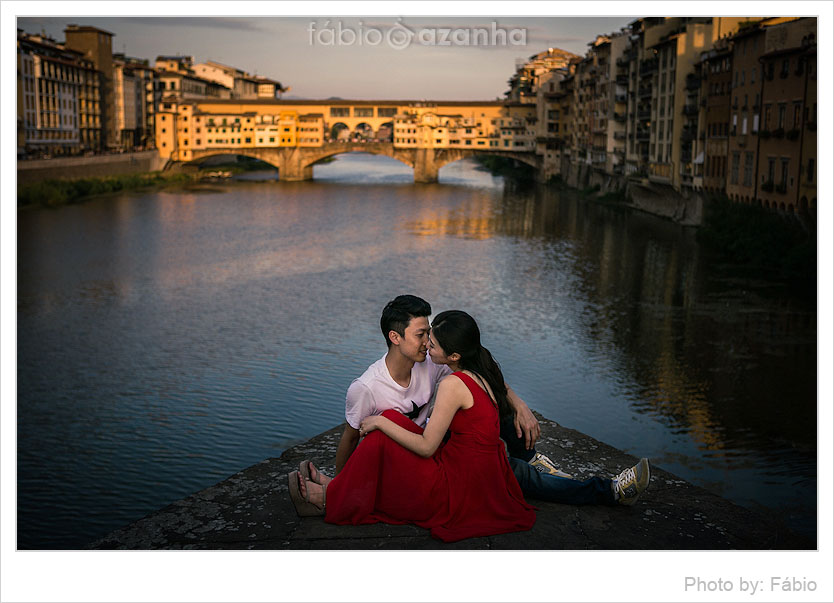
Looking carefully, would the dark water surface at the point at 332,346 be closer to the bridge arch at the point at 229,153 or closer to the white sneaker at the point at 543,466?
the white sneaker at the point at 543,466

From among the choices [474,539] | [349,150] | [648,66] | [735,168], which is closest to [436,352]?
[474,539]

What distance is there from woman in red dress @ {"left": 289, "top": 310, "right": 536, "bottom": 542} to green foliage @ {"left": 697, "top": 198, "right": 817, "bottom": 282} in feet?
32.9

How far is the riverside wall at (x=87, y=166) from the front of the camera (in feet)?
72.3

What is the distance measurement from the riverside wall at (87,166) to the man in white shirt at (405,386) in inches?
794

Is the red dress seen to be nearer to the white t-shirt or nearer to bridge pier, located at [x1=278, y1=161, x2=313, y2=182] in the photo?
the white t-shirt

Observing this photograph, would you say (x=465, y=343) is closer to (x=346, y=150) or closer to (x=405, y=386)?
(x=405, y=386)

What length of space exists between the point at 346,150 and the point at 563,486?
3195 cm

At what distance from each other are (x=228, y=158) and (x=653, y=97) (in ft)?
85.7

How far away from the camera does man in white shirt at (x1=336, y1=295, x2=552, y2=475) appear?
2.61m

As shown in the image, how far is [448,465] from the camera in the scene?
8.43ft

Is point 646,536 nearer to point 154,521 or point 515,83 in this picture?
point 154,521

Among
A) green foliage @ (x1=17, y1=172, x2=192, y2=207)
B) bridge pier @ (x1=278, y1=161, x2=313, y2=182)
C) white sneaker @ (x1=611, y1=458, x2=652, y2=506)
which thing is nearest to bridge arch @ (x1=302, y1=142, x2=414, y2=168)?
bridge pier @ (x1=278, y1=161, x2=313, y2=182)
